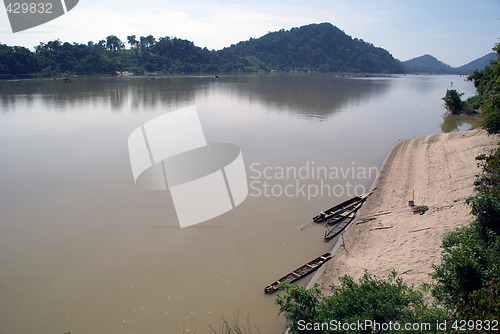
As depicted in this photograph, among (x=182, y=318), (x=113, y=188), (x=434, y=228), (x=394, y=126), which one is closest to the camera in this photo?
(x=182, y=318)

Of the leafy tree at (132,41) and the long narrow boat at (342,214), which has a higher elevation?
the leafy tree at (132,41)

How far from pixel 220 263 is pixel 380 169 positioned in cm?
1319

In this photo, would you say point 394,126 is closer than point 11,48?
Yes

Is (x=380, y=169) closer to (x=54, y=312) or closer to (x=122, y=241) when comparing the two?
(x=122, y=241)

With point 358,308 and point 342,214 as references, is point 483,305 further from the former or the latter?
point 342,214

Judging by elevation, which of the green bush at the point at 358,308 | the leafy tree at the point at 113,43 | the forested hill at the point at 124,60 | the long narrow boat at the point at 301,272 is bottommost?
the long narrow boat at the point at 301,272

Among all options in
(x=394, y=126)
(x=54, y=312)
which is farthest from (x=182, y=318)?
(x=394, y=126)

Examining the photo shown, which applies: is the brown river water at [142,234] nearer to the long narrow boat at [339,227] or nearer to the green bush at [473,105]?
the long narrow boat at [339,227]

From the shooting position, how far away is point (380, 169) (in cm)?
1972

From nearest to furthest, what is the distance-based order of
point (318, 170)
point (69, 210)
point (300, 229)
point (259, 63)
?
point (300, 229)
point (69, 210)
point (318, 170)
point (259, 63)

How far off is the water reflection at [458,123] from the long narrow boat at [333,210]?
889 inches

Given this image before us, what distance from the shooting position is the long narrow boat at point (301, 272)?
9.54 meters

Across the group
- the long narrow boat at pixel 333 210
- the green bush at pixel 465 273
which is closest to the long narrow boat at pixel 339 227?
the long narrow boat at pixel 333 210

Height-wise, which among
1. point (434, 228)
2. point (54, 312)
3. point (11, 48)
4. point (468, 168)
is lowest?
point (54, 312)
